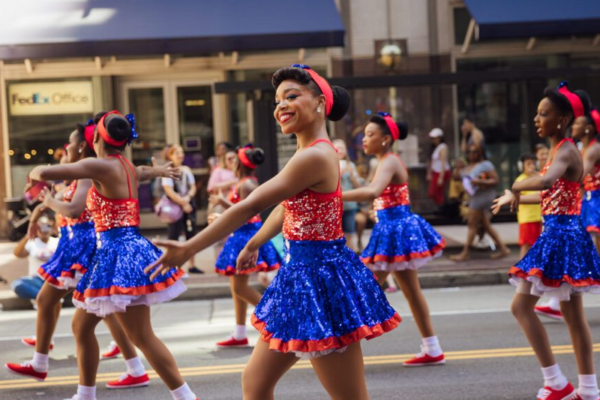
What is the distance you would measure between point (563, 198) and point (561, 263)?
43cm

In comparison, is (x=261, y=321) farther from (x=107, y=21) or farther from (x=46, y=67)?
(x=46, y=67)

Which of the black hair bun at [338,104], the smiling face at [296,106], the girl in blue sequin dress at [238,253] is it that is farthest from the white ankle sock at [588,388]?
the girl in blue sequin dress at [238,253]

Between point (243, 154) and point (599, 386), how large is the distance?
380 cm

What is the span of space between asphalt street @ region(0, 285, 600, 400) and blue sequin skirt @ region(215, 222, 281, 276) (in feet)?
2.58

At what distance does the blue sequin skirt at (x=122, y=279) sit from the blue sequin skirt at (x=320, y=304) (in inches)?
64.0

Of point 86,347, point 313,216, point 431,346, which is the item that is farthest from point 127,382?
point 313,216

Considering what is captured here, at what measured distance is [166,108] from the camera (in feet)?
60.5

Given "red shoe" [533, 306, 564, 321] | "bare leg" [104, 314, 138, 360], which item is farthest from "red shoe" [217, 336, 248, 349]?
"red shoe" [533, 306, 564, 321]

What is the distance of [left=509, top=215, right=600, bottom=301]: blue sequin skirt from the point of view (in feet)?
18.3

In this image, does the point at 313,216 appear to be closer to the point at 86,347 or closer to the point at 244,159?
the point at 86,347

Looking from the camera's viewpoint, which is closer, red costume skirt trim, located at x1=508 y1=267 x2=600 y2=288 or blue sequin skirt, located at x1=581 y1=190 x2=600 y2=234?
red costume skirt trim, located at x1=508 y1=267 x2=600 y2=288

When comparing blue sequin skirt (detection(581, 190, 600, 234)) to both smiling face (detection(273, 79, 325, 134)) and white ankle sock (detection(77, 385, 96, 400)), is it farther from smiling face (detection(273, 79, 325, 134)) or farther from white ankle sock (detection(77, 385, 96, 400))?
smiling face (detection(273, 79, 325, 134))

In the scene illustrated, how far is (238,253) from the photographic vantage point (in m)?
7.86

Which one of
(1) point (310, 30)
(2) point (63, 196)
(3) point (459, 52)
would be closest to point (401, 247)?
(2) point (63, 196)
